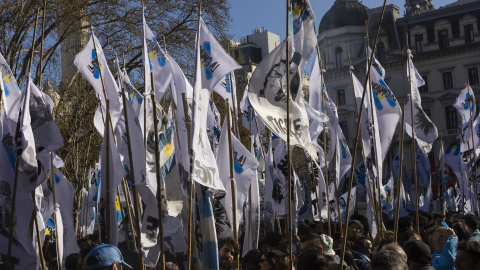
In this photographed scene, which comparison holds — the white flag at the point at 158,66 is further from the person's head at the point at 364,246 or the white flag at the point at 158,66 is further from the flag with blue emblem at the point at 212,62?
the person's head at the point at 364,246

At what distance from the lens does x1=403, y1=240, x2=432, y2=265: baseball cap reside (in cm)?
525

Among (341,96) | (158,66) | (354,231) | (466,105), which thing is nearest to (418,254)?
(354,231)

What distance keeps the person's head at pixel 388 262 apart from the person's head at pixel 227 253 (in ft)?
8.46

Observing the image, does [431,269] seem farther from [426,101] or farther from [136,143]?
[426,101]

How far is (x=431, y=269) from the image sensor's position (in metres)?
5.23

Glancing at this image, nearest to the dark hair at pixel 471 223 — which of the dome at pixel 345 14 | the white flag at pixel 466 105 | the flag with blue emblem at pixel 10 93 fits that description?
the flag with blue emblem at pixel 10 93

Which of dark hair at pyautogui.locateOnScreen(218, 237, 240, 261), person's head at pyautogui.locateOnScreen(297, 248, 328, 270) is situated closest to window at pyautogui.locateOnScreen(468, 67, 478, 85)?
dark hair at pyautogui.locateOnScreen(218, 237, 240, 261)

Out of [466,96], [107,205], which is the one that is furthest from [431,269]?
[466,96]

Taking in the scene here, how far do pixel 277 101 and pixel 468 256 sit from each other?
2143 mm

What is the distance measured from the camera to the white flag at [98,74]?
896cm

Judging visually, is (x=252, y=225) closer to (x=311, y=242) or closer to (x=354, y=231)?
(x=354, y=231)

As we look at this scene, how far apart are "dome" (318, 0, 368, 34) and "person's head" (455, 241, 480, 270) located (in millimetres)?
50025

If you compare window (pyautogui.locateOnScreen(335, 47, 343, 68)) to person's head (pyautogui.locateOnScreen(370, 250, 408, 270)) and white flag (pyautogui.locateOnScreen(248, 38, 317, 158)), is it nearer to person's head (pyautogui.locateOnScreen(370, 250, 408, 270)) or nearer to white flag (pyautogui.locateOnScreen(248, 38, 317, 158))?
white flag (pyautogui.locateOnScreen(248, 38, 317, 158))

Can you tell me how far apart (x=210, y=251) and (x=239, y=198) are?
264 centimetres
